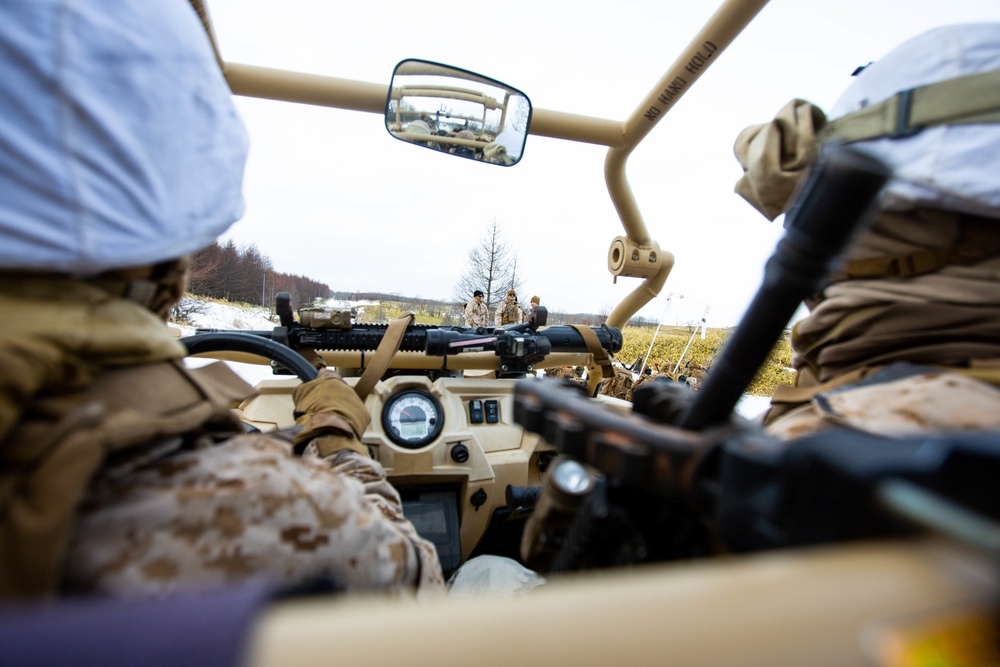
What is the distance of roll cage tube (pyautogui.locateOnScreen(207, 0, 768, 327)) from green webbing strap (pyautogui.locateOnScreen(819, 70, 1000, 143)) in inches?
45.3

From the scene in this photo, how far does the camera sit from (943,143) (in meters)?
0.85

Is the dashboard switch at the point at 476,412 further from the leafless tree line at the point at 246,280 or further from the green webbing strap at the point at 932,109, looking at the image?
the leafless tree line at the point at 246,280

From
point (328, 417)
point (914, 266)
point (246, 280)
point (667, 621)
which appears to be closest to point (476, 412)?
point (328, 417)

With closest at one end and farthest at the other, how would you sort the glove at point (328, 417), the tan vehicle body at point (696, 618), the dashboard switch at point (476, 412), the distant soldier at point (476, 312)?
the tan vehicle body at point (696, 618), the glove at point (328, 417), the dashboard switch at point (476, 412), the distant soldier at point (476, 312)

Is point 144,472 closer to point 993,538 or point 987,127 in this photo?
point 993,538

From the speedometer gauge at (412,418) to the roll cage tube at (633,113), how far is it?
1251mm

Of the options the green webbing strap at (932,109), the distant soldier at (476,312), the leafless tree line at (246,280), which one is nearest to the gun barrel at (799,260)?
the green webbing strap at (932,109)

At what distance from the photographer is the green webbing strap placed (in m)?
0.83

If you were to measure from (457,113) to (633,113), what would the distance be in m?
0.91

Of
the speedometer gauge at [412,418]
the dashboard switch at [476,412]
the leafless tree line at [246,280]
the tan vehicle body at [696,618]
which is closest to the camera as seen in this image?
the tan vehicle body at [696,618]

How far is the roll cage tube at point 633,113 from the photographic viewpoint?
198 centimetres

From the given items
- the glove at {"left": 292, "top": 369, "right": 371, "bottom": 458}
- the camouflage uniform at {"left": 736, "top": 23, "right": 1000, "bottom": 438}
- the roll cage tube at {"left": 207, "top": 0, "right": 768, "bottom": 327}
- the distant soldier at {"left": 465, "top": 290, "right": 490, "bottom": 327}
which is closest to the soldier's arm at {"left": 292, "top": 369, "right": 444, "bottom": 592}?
the glove at {"left": 292, "top": 369, "right": 371, "bottom": 458}

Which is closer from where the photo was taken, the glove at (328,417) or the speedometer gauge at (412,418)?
the glove at (328,417)

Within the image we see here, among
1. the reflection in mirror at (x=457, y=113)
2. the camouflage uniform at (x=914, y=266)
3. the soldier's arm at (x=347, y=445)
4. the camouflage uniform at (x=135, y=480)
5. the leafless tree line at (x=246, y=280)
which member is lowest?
the leafless tree line at (x=246, y=280)
